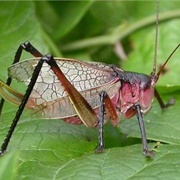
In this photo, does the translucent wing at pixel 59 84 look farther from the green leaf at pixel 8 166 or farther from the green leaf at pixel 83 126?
the green leaf at pixel 8 166

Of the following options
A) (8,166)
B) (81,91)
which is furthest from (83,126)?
(8,166)

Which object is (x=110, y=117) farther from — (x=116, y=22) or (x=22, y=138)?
(x=116, y=22)

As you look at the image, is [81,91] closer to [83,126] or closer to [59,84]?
[59,84]

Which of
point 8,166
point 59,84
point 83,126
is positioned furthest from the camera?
point 83,126

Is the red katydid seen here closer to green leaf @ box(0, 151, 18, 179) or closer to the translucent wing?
the translucent wing

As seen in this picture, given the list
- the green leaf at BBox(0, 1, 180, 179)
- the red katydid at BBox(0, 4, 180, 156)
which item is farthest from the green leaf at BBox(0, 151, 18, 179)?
the red katydid at BBox(0, 4, 180, 156)

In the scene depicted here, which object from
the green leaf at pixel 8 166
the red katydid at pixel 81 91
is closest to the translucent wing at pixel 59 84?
the red katydid at pixel 81 91

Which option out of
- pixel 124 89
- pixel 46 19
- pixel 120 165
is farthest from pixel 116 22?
pixel 120 165

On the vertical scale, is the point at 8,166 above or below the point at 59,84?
below
